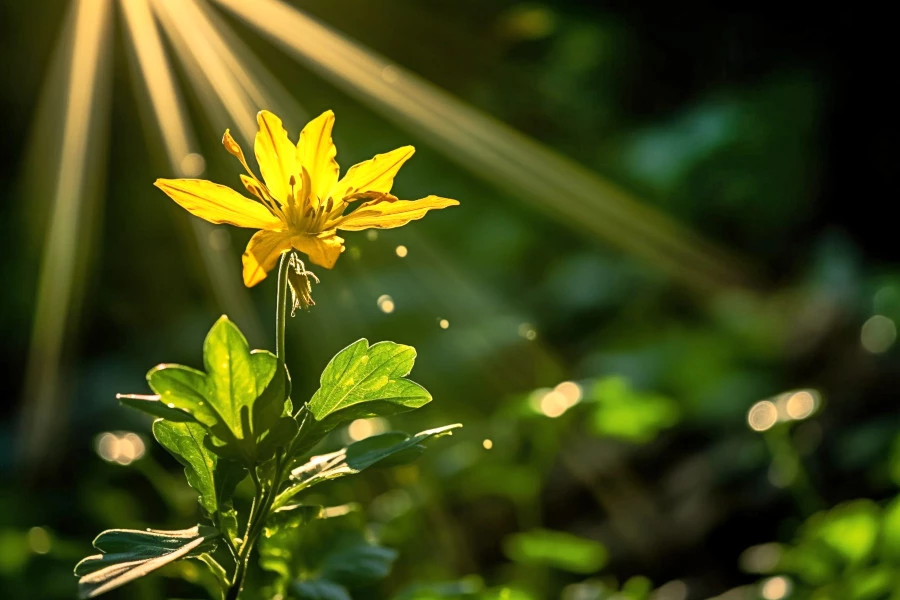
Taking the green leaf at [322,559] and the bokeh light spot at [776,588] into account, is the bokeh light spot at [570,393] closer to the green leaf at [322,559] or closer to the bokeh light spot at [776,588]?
the bokeh light spot at [776,588]

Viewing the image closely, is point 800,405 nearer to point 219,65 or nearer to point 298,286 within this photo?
point 298,286

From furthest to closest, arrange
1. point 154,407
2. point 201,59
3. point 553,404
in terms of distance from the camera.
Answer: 1. point 201,59
2. point 553,404
3. point 154,407

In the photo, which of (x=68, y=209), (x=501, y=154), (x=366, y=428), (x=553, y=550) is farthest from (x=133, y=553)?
(x=68, y=209)

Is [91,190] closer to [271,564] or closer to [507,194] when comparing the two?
[507,194]

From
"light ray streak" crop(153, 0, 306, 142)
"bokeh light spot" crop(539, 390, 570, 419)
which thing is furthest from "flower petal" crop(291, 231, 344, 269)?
"light ray streak" crop(153, 0, 306, 142)

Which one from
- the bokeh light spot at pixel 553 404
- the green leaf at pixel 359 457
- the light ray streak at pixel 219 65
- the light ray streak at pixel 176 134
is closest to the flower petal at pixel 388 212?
the green leaf at pixel 359 457

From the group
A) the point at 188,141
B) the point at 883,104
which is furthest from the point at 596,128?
the point at 188,141
